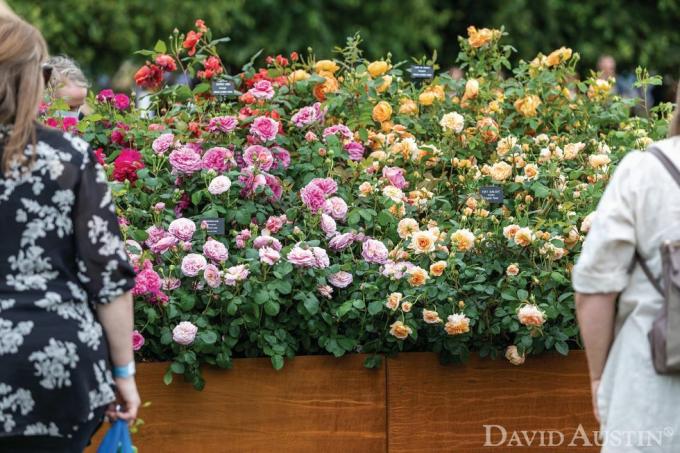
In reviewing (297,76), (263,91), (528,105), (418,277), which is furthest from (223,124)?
(528,105)

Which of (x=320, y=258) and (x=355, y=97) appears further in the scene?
(x=355, y=97)

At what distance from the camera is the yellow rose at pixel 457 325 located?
3.61m

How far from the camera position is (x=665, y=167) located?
2309mm

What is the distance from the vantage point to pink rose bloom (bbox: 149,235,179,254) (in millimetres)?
3787

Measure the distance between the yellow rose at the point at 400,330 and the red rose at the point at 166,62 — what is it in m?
1.62

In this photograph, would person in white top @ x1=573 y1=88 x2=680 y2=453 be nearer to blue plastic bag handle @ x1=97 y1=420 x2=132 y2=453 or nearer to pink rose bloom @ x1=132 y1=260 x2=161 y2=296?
blue plastic bag handle @ x1=97 y1=420 x2=132 y2=453

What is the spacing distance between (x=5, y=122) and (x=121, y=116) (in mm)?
2389

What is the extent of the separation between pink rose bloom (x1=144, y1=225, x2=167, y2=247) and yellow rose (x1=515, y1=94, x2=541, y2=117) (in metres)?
1.73

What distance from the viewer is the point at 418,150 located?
450 centimetres

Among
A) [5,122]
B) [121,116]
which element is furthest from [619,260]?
[121,116]

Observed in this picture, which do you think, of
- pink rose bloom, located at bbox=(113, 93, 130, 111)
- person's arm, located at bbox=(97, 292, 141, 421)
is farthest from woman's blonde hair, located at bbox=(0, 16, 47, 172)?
pink rose bloom, located at bbox=(113, 93, 130, 111)

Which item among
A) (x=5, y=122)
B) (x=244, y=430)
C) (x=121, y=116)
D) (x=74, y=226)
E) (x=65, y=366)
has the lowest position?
(x=244, y=430)

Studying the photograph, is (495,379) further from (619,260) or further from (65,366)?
(65,366)

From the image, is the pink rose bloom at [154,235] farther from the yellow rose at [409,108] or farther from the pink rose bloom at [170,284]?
the yellow rose at [409,108]
